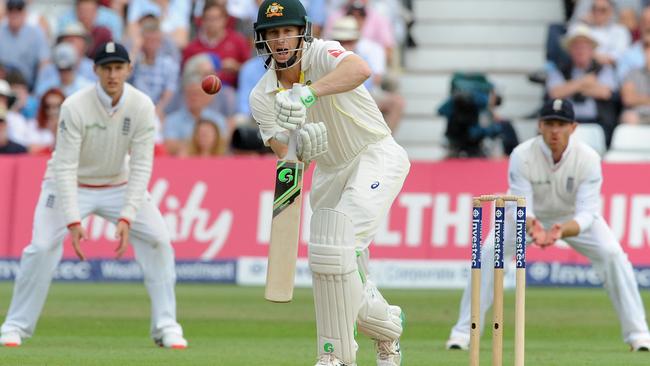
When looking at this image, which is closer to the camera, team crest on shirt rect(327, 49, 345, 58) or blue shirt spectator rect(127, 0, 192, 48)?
team crest on shirt rect(327, 49, 345, 58)

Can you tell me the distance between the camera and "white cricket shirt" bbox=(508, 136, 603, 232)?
28.4ft

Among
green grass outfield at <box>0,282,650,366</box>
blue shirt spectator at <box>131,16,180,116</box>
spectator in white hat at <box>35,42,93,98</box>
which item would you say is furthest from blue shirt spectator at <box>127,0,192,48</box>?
green grass outfield at <box>0,282,650,366</box>

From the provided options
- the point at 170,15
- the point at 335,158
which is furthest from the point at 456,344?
the point at 170,15

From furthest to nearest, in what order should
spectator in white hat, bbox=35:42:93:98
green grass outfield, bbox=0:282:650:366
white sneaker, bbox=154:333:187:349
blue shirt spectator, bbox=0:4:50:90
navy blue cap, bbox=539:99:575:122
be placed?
blue shirt spectator, bbox=0:4:50:90 < spectator in white hat, bbox=35:42:93:98 < navy blue cap, bbox=539:99:575:122 < white sneaker, bbox=154:333:187:349 < green grass outfield, bbox=0:282:650:366

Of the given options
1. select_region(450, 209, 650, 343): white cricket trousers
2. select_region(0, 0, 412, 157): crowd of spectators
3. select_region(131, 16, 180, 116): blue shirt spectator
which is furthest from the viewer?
select_region(131, 16, 180, 116): blue shirt spectator

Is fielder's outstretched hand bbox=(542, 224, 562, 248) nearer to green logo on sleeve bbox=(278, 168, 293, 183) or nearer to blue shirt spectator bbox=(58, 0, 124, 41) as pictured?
green logo on sleeve bbox=(278, 168, 293, 183)

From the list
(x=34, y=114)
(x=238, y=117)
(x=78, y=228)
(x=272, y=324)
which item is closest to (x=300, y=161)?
(x=78, y=228)

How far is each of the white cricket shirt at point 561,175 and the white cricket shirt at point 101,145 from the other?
7.15ft

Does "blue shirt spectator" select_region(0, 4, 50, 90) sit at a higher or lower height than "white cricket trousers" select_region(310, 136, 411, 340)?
higher

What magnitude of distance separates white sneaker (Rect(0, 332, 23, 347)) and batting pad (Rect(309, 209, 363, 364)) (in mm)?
2630

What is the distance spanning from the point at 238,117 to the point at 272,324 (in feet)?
13.4

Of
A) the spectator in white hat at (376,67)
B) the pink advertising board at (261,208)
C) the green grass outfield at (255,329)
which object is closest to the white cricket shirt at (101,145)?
the green grass outfield at (255,329)

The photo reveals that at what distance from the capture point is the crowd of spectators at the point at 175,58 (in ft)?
43.8

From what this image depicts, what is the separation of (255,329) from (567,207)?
2.21m
